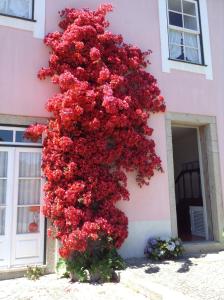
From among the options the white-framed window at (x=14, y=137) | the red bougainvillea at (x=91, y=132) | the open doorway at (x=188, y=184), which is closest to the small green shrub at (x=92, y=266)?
the red bougainvillea at (x=91, y=132)

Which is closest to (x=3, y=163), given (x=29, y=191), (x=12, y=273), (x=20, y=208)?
(x=29, y=191)

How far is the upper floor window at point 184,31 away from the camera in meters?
8.48

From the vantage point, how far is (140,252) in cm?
690

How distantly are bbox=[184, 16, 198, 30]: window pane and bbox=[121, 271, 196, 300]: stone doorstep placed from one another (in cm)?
660

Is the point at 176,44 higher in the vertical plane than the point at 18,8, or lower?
lower

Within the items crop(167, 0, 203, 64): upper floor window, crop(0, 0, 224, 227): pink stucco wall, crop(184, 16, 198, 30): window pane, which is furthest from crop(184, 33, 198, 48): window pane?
crop(0, 0, 224, 227): pink stucco wall

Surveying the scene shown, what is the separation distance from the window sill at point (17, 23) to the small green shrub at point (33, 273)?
4.75 meters

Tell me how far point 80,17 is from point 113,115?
2.30 meters

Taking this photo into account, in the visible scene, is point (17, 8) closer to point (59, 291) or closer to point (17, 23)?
point (17, 23)

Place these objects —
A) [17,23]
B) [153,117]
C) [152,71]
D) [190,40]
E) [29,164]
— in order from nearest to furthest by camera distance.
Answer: [29,164] → [17,23] → [153,117] → [152,71] → [190,40]

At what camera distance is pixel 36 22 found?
6.89 m

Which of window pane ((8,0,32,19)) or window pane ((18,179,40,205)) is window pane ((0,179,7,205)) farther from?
window pane ((8,0,32,19))

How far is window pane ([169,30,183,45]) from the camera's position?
8461mm

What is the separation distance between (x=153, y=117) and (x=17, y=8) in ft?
12.5
